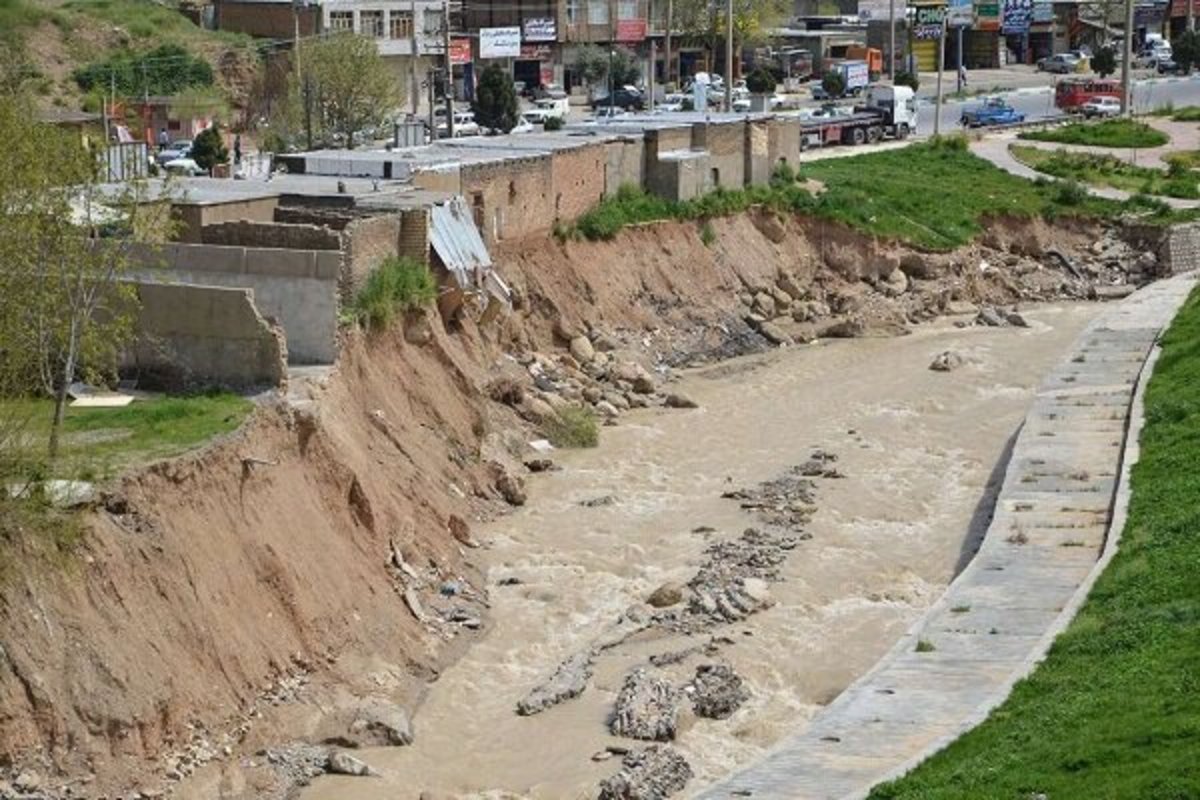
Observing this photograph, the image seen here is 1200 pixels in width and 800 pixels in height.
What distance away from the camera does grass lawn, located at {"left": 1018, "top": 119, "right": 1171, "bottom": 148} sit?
7575 centimetres

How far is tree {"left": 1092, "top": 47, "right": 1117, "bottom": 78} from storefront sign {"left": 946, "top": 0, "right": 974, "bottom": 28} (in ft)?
20.7

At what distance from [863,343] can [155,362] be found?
22.2 metres

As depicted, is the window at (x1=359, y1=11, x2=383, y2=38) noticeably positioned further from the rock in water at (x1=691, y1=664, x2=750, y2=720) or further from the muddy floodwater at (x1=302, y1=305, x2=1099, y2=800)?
the rock in water at (x1=691, y1=664, x2=750, y2=720)

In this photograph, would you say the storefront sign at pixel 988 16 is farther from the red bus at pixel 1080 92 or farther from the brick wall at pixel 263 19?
the brick wall at pixel 263 19

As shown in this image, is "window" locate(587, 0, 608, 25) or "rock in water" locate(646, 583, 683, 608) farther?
"window" locate(587, 0, 608, 25)

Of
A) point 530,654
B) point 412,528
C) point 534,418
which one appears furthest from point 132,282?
point 534,418

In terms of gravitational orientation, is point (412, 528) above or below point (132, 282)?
below

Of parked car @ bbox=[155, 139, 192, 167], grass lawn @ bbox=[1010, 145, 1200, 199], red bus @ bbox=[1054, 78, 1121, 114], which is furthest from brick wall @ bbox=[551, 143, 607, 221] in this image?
red bus @ bbox=[1054, 78, 1121, 114]

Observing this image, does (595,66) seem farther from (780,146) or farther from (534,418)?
(534,418)

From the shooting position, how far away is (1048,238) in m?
60.4

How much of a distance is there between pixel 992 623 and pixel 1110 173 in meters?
42.0

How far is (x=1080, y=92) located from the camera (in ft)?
285

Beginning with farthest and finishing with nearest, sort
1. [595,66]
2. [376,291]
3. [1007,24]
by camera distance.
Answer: [1007,24] < [595,66] < [376,291]

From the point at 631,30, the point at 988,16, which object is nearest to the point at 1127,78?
the point at 631,30
